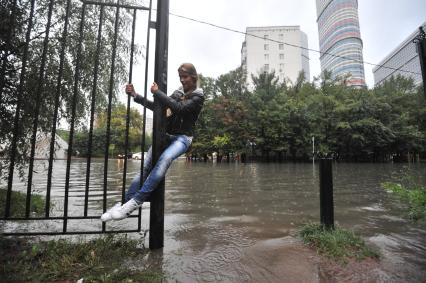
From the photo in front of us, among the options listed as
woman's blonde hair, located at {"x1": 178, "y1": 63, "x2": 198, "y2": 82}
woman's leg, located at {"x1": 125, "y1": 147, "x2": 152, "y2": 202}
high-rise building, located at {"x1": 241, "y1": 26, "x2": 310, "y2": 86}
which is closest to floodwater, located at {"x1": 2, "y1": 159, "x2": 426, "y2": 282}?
woman's leg, located at {"x1": 125, "y1": 147, "x2": 152, "y2": 202}

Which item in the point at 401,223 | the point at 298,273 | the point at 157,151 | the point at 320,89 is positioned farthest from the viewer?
the point at 320,89

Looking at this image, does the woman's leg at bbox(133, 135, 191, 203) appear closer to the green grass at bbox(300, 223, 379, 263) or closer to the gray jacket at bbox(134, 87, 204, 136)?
the gray jacket at bbox(134, 87, 204, 136)

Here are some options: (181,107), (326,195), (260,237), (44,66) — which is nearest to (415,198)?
(326,195)

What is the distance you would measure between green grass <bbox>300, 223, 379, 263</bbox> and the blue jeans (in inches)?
69.3

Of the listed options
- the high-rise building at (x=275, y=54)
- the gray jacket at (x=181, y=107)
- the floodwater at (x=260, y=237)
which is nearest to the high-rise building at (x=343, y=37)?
the high-rise building at (x=275, y=54)

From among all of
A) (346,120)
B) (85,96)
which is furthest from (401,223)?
(346,120)

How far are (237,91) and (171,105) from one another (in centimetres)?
3528

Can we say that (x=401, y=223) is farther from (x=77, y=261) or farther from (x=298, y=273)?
(x=77, y=261)

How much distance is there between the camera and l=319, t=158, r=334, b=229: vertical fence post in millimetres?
3303

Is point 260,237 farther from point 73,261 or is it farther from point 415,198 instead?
point 73,261

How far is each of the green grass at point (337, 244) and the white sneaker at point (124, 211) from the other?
1923 millimetres

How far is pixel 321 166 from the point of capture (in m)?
3.42

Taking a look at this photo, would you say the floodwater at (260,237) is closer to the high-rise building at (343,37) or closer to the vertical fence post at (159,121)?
the vertical fence post at (159,121)

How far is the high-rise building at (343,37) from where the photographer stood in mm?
48281
